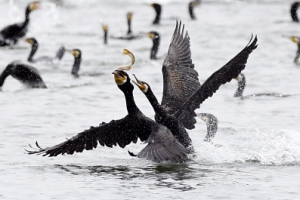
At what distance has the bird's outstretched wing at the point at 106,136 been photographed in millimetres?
9461

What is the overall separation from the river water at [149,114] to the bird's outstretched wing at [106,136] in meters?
0.24

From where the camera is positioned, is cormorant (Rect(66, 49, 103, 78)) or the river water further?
cormorant (Rect(66, 49, 103, 78))

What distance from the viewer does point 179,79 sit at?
10.6m

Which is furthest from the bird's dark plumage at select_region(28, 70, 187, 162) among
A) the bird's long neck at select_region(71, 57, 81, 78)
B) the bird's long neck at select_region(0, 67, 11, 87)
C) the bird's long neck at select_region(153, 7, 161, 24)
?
the bird's long neck at select_region(153, 7, 161, 24)

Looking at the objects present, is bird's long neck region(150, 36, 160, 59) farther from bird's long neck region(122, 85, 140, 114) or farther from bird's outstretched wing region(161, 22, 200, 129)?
bird's long neck region(122, 85, 140, 114)

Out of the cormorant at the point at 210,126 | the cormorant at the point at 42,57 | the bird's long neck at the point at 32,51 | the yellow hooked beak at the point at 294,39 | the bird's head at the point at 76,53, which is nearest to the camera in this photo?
the cormorant at the point at 210,126

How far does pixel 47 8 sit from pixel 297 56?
12714 millimetres

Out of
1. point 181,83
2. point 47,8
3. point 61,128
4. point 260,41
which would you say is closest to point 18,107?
point 61,128

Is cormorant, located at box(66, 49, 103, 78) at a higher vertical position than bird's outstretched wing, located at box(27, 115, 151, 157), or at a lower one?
higher

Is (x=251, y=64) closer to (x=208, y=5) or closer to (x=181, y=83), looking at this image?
(x=181, y=83)

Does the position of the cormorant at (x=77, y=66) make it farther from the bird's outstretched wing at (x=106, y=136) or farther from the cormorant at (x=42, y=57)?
the bird's outstretched wing at (x=106, y=136)

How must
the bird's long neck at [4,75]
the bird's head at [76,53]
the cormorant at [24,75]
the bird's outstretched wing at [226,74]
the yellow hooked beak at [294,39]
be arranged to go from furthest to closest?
the yellow hooked beak at [294,39], the bird's head at [76,53], the bird's long neck at [4,75], the cormorant at [24,75], the bird's outstretched wing at [226,74]

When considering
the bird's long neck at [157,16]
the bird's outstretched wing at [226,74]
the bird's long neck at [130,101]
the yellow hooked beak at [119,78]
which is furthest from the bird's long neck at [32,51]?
the yellow hooked beak at [119,78]

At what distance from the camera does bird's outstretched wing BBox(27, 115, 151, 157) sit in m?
9.46
